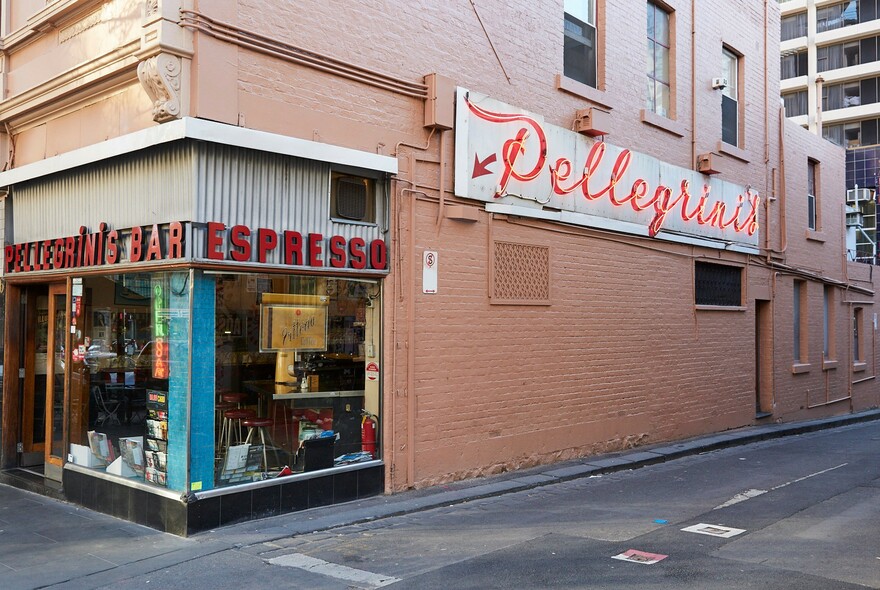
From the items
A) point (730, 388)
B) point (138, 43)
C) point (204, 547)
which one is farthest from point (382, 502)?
point (730, 388)

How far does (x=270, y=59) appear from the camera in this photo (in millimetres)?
8125

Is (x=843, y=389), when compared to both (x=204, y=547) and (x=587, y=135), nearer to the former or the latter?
(x=587, y=135)

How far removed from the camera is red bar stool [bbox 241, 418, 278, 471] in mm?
8258

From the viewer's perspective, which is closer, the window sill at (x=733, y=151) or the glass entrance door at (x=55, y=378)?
the glass entrance door at (x=55, y=378)

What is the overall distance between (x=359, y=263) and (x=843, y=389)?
16.9m

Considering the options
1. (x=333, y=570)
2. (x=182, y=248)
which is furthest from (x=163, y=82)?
(x=333, y=570)

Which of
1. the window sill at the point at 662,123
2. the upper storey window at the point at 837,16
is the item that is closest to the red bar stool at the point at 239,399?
the window sill at the point at 662,123

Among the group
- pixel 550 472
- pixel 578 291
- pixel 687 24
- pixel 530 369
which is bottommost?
pixel 550 472

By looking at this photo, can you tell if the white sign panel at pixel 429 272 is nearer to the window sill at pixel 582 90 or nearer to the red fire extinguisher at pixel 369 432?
the red fire extinguisher at pixel 369 432

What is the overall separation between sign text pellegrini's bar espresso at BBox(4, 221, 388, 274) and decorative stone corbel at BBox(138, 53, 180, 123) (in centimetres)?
104

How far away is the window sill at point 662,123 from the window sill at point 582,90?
107 centimetres

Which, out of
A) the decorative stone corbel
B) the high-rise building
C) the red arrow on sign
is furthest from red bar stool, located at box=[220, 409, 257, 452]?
the high-rise building

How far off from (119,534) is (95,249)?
10.1ft

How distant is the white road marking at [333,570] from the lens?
20.6ft
